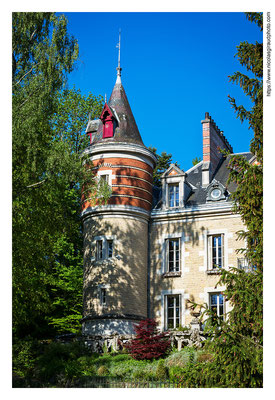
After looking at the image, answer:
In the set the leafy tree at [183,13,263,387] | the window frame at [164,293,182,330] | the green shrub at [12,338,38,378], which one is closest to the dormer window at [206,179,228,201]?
the window frame at [164,293,182,330]

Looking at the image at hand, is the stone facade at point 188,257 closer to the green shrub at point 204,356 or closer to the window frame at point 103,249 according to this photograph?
the window frame at point 103,249

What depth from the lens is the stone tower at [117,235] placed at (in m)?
22.7

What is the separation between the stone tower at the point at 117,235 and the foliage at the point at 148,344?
1698 millimetres

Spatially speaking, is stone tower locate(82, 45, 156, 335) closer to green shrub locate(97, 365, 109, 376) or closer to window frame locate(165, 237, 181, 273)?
window frame locate(165, 237, 181, 273)

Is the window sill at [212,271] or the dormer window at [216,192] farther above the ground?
the dormer window at [216,192]

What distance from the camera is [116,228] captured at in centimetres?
2350

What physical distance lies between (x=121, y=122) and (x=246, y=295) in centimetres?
1443

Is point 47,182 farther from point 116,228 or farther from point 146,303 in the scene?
point 146,303

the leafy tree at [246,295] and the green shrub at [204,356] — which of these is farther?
the green shrub at [204,356]

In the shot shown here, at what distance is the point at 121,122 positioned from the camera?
81.8 feet

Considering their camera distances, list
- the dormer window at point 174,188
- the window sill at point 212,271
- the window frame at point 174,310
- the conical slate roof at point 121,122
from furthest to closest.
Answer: the dormer window at point 174,188 < the conical slate roof at point 121,122 < the window frame at point 174,310 < the window sill at point 212,271

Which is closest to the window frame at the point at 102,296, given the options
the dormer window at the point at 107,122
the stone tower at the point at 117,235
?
the stone tower at the point at 117,235

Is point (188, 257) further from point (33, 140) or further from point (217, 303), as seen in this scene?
point (33, 140)
